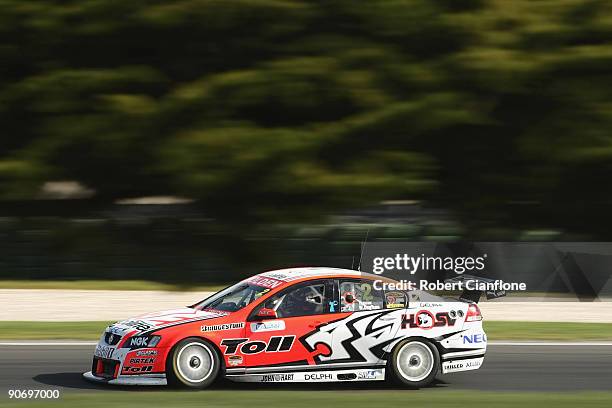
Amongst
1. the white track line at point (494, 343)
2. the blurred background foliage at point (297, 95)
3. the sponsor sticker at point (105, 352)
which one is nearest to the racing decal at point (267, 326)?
→ the sponsor sticker at point (105, 352)

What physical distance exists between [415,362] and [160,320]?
2.78 meters

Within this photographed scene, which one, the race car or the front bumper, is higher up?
the race car

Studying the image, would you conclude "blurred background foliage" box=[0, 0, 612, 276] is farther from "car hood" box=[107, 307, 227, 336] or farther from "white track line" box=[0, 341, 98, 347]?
"car hood" box=[107, 307, 227, 336]

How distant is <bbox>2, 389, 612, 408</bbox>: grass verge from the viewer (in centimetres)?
834

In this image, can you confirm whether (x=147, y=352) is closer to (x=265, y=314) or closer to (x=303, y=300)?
(x=265, y=314)

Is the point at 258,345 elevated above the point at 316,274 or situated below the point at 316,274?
below

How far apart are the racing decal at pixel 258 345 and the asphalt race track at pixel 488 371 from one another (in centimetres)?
42

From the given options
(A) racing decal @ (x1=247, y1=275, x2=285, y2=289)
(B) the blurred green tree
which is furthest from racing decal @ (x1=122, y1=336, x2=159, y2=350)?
(B) the blurred green tree

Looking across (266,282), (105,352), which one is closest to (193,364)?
(105,352)

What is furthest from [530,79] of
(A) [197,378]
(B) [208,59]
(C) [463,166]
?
(A) [197,378]

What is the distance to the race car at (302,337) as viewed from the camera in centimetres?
1009

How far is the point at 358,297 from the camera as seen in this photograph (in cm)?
1066

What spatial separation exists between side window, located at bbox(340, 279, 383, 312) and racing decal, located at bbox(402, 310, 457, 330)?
339mm

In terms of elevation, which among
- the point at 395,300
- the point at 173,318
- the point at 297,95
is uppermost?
the point at 297,95
